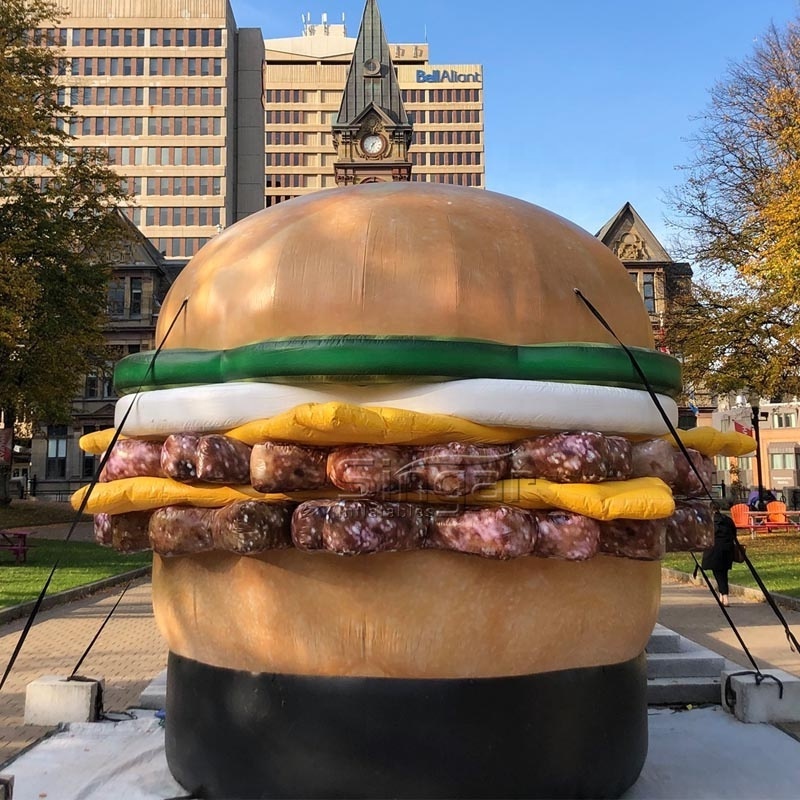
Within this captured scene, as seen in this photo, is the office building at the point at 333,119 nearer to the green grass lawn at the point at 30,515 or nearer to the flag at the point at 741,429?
the green grass lawn at the point at 30,515

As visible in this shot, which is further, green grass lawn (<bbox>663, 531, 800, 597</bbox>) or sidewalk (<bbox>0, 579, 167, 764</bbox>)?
green grass lawn (<bbox>663, 531, 800, 597</bbox>)

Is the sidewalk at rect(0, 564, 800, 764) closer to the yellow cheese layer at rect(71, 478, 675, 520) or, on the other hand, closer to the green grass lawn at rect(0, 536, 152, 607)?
the green grass lawn at rect(0, 536, 152, 607)

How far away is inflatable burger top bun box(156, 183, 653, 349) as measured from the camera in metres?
3.63

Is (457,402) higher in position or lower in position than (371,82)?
lower

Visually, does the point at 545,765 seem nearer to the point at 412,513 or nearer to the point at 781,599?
the point at 412,513

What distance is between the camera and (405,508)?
3422mm

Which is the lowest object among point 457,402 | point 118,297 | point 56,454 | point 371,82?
point 56,454

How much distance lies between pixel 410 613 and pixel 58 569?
48.8 ft

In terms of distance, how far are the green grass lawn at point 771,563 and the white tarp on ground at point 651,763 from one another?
269 inches

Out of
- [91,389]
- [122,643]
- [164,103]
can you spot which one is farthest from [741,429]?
[164,103]

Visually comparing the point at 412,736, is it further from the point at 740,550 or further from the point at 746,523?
the point at 746,523

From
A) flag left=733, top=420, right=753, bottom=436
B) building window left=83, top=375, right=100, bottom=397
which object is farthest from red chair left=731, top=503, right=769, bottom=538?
building window left=83, top=375, right=100, bottom=397

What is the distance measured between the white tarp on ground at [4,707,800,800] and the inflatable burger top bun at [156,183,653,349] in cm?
233

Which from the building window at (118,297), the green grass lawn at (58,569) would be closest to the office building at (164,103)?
the building window at (118,297)
